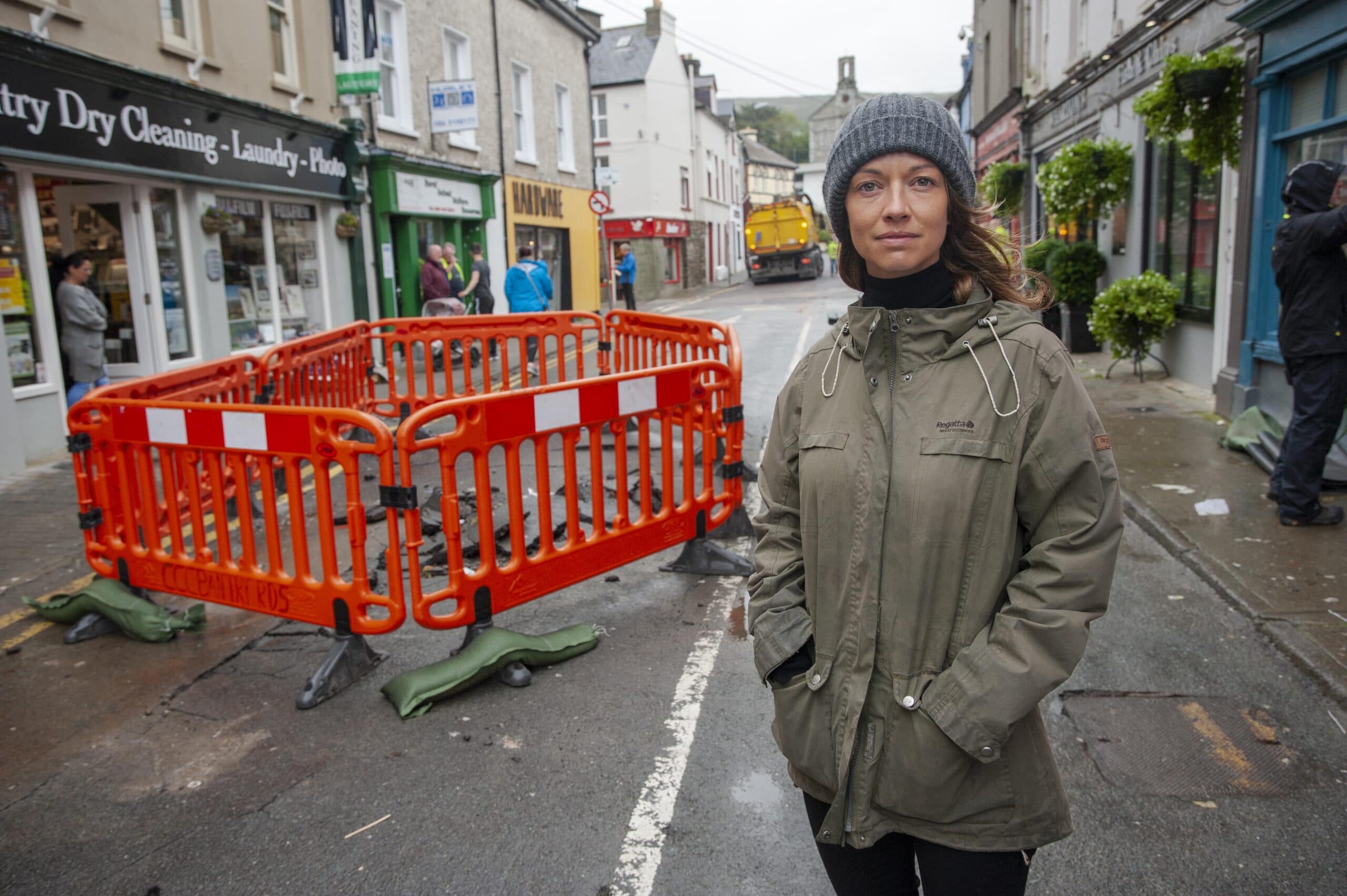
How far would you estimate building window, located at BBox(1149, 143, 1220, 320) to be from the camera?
1134 cm

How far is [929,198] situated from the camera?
192 centimetres

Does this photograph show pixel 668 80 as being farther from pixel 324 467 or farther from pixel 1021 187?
pixel 324 467

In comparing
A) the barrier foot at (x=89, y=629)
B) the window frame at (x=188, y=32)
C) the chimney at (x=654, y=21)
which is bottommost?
the barrier foot at (x=89, y=629)

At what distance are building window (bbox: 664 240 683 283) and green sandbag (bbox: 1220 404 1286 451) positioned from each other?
3544 cm

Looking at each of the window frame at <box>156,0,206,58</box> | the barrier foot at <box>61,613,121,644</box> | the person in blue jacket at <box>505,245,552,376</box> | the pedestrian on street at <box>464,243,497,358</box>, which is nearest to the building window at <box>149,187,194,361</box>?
the window frame at <box>156,0,206,58</box>

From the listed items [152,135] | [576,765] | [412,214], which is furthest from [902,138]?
[412,214]

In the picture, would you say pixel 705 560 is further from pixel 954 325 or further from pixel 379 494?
pixel 954 325

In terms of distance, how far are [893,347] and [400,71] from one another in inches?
729

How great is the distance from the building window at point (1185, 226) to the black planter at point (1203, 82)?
3.46 feet

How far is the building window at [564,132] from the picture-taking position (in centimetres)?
2611

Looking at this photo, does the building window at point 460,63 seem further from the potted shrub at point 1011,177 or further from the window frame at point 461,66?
the potted shrub at point 1011,177

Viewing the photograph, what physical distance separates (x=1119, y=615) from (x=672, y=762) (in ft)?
8.86

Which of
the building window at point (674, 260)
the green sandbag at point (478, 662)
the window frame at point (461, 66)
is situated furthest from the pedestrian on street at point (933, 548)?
the building window at point (674, 260)

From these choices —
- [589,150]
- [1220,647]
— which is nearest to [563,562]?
[1220,647]
